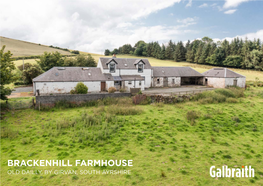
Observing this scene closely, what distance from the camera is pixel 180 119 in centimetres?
1755

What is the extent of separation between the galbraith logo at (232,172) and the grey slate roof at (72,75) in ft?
78.1

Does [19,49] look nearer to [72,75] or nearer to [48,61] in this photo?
[48,61]

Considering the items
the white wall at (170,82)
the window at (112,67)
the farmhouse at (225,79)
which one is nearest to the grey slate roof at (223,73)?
the farmhouse at (225,79)

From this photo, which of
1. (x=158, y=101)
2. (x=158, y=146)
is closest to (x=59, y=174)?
(x=158, y=146)

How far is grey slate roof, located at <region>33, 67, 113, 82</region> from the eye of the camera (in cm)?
2693

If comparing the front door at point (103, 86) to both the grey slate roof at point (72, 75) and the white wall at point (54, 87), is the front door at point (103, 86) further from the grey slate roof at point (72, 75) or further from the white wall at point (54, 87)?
the white wall at point (54, 87)

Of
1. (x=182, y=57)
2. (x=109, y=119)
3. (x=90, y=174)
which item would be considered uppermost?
(x=182, y=57)

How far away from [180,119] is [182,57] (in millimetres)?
71649

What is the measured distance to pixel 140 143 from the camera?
477 inches

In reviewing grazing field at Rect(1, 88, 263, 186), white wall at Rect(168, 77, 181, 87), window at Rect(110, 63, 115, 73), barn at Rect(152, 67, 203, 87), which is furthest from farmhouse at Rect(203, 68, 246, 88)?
window at Rect(110, 63, 115, 73)

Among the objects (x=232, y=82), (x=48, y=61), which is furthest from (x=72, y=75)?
(x=232, y=82)

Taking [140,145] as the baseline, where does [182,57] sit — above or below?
above

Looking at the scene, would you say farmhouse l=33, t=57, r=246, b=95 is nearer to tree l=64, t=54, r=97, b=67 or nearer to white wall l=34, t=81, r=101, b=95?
white wall l=34, t=81, r=101, b=95

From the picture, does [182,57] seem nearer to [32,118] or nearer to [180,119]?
[180,119]
